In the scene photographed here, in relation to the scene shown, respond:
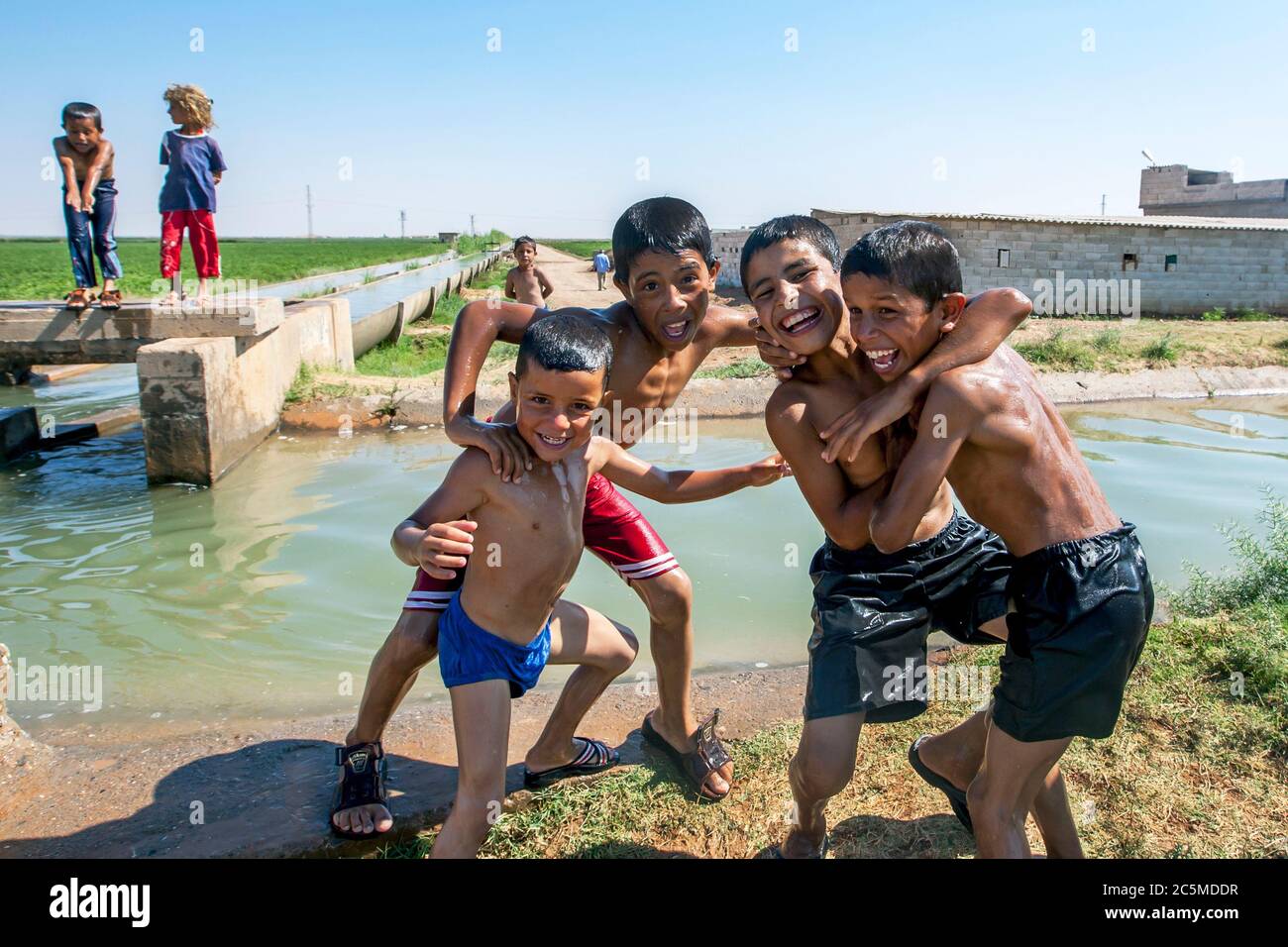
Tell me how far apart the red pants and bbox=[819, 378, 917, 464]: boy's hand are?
687 cm

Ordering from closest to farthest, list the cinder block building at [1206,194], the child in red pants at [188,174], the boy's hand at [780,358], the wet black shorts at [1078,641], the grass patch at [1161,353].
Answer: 1. the wet black shorts at [1078,641]
2. the boy's hand at [780,358]
3. the child in red pants at [188,174]
4. the grass patch at [1161,353]
5. the cinder block building at [1206,194]

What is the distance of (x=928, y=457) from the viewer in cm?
229

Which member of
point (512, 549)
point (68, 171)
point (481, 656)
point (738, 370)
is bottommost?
point (481, 656)

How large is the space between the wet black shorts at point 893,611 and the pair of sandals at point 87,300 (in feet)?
24.6

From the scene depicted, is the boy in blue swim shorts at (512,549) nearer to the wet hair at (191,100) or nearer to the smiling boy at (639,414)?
the smiling boy at (639,414)

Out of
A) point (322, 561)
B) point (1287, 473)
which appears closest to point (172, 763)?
point (322, 561)

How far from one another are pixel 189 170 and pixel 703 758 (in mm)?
6965

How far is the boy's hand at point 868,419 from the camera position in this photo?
2400 millimetres

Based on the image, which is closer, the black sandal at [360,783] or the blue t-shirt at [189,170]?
the black sandal at [360,783]

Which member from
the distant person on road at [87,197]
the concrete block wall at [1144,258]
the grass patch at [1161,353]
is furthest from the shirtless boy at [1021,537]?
the concrete block wall at [1144,258]

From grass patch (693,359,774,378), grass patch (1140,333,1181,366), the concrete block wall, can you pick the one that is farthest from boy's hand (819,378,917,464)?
the concrete block wall

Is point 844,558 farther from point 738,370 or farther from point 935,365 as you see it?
point 738,370

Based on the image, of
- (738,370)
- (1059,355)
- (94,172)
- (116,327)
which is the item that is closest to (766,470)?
(116,327)

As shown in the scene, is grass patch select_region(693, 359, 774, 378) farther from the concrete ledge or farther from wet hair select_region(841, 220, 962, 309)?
wet hair select_region(841, 220, 962, 309)
